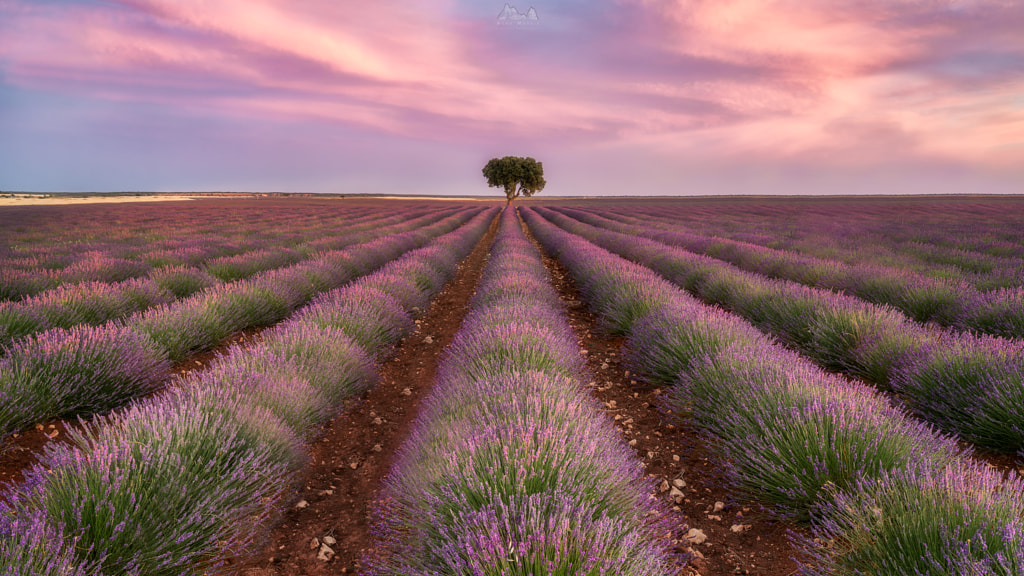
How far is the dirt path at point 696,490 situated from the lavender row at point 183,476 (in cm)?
209

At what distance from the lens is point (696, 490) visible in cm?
278

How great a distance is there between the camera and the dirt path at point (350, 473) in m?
2.25

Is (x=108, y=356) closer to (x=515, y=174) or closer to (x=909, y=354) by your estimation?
(x=909, y=354)

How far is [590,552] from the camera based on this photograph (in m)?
1.45

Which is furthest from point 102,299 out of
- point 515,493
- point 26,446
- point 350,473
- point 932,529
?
point 932,529

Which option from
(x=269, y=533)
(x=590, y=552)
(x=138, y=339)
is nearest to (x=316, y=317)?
(x=138, y=339)

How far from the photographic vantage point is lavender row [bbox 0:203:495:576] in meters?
1.66

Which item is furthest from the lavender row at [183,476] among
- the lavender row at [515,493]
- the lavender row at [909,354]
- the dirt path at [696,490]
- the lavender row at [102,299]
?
the lavender row at [909,354]

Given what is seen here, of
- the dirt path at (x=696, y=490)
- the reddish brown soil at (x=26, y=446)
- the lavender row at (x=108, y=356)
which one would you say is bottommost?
the dirt path at (x=696, y=490)

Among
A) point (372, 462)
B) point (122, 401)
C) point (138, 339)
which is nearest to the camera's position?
point (372, 462)

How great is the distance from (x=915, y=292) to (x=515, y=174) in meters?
56.1

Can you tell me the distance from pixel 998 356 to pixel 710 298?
382 centimetres

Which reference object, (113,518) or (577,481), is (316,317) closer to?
(113,518)

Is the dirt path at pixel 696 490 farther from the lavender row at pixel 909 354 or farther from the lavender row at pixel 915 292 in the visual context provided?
the lavender row at pixel 915 292
